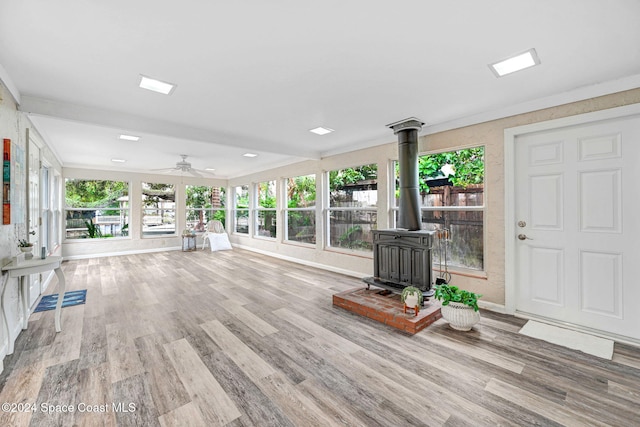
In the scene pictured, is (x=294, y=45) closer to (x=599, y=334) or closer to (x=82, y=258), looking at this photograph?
(x=599, y=334)

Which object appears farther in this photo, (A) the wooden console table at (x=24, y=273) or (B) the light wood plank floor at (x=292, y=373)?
(A) the wooden console table at (x=24, y=273)

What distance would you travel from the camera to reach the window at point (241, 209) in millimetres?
8570

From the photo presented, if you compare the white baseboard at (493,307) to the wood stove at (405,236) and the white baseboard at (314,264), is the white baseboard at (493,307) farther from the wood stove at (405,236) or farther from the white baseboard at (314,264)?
the white baseboard at (314,264)

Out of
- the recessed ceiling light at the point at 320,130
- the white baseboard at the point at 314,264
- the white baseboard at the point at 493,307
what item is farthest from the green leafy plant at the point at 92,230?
the white baseboard at the point at 493,307

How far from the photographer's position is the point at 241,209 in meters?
8.76

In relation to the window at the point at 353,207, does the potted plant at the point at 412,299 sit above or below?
below

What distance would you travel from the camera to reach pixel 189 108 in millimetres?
3127

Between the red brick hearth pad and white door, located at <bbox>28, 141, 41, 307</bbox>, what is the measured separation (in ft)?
13.0

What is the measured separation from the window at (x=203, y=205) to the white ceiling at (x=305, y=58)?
4.98m

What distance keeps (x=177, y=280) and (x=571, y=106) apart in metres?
5.84

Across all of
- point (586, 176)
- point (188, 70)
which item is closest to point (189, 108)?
point (188, 70)

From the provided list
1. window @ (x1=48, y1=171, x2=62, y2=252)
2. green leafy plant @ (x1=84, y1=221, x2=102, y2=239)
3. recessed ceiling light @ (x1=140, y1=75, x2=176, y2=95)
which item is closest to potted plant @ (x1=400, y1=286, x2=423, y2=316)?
recessed ceiling light @ (x1=140, y1=75, x2=176, y2=95)

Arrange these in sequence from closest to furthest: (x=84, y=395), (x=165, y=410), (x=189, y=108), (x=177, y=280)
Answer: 1. (x=165, y=410)
2. (x=84, y=395)
3. (x=189, y=108)
4. (x=177, y=280)

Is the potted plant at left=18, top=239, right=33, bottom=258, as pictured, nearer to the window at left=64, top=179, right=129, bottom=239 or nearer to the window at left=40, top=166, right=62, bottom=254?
the window at left=40, top=166, right=62, bottom=254
